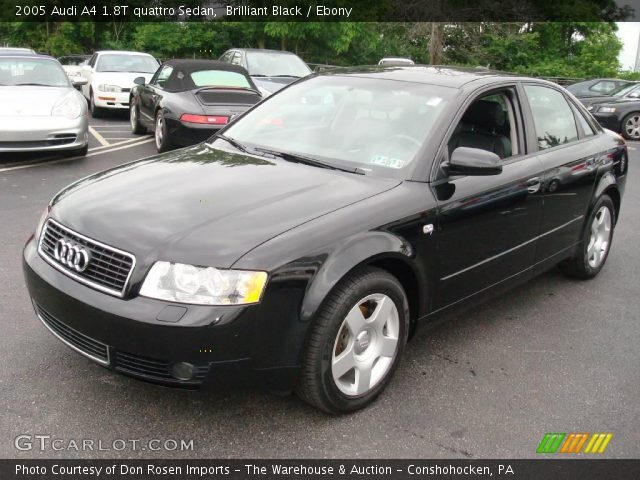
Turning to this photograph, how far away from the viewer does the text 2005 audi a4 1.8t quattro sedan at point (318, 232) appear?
2613 mm

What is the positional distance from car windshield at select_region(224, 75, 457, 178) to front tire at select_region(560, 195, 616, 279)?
6.18 feet

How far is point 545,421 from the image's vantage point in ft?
10.2

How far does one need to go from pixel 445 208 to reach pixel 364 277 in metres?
0.71

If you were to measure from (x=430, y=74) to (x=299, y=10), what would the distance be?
28035mm

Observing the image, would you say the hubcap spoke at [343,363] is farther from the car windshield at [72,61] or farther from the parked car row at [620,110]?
the car windshield at [72,61]

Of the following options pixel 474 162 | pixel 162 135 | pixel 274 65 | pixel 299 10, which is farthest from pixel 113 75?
pixel 299 10

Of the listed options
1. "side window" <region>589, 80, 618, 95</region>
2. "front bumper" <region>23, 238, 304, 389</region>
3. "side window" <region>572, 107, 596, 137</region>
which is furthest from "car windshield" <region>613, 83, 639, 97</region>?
"front bumper" <region>23, 238, 304, 389</region>

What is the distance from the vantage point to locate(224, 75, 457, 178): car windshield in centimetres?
353

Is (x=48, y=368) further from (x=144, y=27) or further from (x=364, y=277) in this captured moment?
(x=144, y=27)

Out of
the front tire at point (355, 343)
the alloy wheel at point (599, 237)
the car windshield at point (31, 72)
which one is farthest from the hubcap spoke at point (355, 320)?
the car windshield at point (31, 72)

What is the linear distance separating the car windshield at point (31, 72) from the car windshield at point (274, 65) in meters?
4.07

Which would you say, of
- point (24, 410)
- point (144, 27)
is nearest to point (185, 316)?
point (24, 410)

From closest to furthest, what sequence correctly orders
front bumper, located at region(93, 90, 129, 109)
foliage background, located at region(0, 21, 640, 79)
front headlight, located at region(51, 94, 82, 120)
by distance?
front headlight, located at region(51, 94, 82, 120) → front bumper, located at region(93, 90, 129, 109) → foliage background, located at region(0, 21, 640, 79)

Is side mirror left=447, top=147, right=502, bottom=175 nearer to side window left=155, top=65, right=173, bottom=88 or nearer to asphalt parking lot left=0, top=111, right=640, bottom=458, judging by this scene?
asphalt parking lot left=0, top=111, right=640, bottom=458
